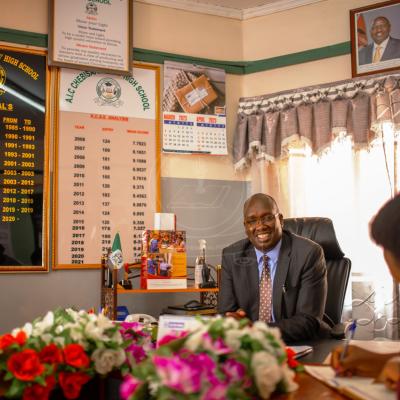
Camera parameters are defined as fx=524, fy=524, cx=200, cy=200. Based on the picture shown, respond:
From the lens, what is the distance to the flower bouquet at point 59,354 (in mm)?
1046

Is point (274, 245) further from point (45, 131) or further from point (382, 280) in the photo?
point (45, 131)

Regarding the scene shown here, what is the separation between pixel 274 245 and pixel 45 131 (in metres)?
1.60

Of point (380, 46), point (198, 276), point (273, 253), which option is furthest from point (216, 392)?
point (380, 46)

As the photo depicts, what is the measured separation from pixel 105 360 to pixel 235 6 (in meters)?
3.10

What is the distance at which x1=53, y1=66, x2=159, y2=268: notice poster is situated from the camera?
3170 mm

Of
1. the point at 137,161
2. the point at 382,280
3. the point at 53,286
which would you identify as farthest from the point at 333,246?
the point at 53,286

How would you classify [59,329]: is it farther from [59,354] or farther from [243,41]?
[243,41]

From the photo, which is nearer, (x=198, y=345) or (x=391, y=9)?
(x=198, y=345)

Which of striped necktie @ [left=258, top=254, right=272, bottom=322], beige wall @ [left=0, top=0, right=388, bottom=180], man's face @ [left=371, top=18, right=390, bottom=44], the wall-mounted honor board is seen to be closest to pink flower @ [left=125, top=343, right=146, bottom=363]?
striped necktie @ [left=258, top=254, right=272, bottom=322]

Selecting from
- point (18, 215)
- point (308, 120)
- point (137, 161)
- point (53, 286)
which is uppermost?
point (308, 120)

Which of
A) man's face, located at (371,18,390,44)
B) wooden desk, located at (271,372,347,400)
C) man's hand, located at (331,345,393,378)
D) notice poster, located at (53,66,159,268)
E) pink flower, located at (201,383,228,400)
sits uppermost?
man's face, located at (371,18,390,44)

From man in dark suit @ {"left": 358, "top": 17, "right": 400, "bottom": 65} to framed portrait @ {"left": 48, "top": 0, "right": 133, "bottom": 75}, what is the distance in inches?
59.3

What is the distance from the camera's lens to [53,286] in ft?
10.2

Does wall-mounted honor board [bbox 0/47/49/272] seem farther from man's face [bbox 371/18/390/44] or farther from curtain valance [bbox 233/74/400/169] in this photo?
man's face [bbox 371/18/390/44]
